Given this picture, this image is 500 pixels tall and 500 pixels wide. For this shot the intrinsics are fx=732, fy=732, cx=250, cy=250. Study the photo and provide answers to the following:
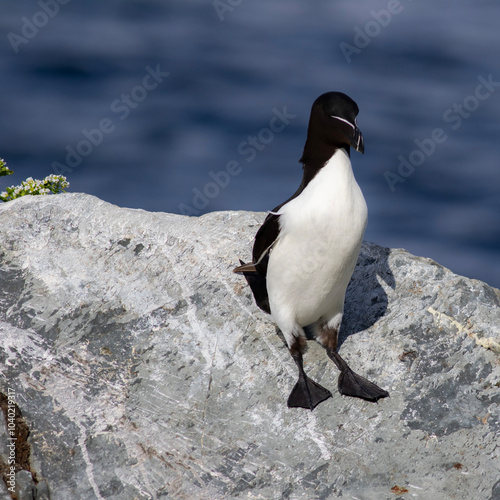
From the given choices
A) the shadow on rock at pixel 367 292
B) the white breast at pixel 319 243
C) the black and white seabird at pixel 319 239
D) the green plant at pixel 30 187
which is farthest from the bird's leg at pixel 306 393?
the green plant at pixel 30 187

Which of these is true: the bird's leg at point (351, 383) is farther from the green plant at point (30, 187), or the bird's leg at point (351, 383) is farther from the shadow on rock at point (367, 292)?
the green plant at point (30, 187)

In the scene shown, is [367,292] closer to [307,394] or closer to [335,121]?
[307,394]

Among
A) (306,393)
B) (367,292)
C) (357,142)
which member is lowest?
(306,393)

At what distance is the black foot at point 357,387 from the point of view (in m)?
5.17

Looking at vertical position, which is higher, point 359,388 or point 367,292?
point 367,292

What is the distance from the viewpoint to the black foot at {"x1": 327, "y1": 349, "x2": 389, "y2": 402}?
5.17m

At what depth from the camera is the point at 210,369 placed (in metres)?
5.56

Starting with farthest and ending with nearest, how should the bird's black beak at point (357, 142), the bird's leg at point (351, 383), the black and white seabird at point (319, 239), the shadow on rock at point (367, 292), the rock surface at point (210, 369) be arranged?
the shadow on rock at point (367, 292)
the bird's leg at point (351, 383)
the black and white seabird at point (319, 239)
the bird's black beak at point (357, 142)
the rock surface at point (210, 369)

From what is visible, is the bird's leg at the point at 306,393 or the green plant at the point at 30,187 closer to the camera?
the bird's leg at the point at 306,393

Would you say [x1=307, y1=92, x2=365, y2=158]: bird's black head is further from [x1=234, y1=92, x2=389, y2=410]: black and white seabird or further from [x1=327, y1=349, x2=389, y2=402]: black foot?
[x1=327, y1=349, x2=389, y2=402]: black foot

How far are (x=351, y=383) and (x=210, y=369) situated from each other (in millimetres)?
1074

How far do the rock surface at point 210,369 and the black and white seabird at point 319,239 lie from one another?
0.18m

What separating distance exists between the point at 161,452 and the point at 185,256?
2.00 meters

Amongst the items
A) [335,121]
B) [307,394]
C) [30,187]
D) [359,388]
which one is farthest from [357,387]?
[30,187]
